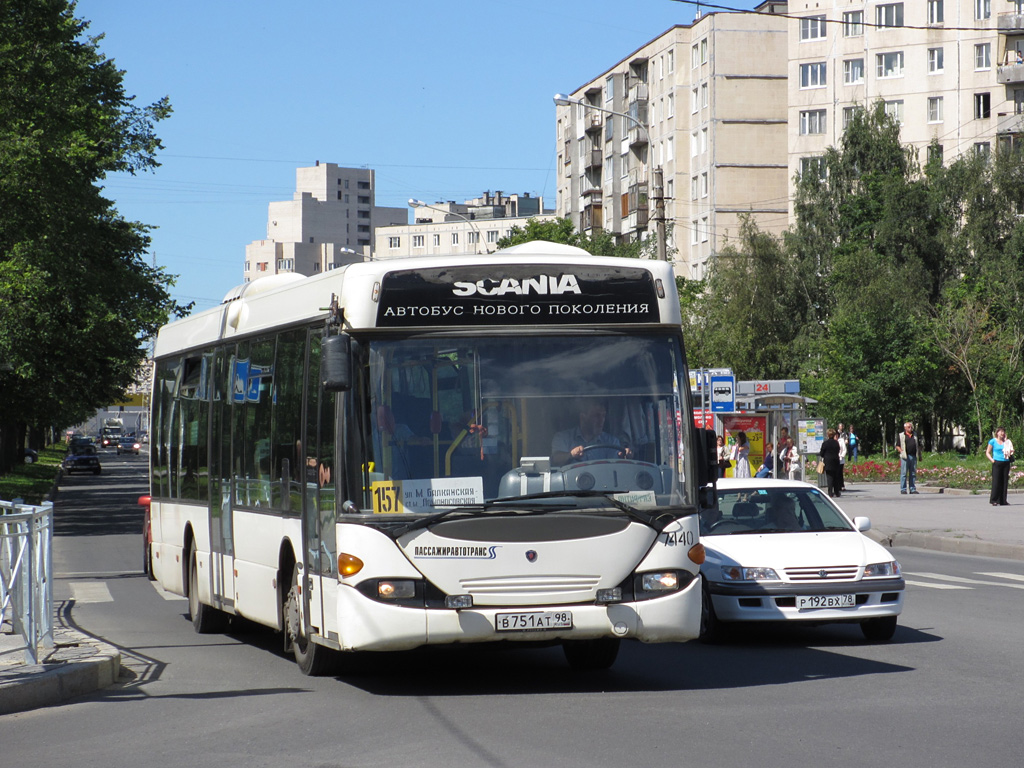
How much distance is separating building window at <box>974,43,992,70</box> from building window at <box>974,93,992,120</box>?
155 centimetres

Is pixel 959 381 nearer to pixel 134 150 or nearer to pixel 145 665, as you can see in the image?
pixel 134 150

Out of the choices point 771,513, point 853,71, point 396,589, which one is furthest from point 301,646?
point 853,71

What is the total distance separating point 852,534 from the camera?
12.5m

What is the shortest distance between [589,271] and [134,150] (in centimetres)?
3585

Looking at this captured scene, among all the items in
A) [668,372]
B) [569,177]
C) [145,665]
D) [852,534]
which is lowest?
[145,665]

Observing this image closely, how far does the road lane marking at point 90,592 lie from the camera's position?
1703 cm

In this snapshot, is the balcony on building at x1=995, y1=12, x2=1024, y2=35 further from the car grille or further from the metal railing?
the metal railing

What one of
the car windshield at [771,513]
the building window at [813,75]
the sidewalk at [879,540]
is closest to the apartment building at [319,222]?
the building window at [813,75]

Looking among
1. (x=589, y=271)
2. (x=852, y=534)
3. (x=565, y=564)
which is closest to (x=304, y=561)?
(x=565, y=564)

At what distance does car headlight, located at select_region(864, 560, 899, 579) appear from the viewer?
11664 millimetres

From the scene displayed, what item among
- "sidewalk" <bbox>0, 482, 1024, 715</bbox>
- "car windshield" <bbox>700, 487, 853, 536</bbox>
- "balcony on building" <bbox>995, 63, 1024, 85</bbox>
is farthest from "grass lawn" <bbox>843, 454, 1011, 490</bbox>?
"balcony on building" <bbox>995, 63, 1024, 85</bbox>

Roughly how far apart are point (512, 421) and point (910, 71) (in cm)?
7622

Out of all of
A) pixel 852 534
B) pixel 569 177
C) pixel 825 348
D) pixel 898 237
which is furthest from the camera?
pixel 569 177

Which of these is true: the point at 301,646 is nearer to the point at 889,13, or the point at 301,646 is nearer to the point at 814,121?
the point at 814,121
